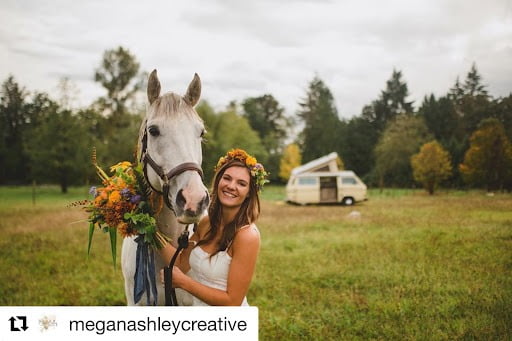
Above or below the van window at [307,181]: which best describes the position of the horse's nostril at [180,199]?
above

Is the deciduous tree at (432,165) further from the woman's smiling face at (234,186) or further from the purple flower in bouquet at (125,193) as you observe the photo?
the purple flower in bouquet at (125,193)

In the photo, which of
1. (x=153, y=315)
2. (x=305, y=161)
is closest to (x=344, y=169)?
(x=305, y=161)

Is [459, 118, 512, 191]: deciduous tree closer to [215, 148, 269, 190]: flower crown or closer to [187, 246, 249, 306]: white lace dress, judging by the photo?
[215, 148, 269, 190]: flower crown

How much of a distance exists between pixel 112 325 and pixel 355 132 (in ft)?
21.2

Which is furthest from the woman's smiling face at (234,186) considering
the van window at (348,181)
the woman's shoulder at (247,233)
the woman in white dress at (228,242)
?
the van window at (348,181)

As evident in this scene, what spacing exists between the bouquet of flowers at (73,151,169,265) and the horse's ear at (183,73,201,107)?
0.42 metres

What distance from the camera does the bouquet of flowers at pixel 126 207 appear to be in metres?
1.64

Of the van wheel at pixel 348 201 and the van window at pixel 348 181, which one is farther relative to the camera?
the van wheel at pixel 348 201

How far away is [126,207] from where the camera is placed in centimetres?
167

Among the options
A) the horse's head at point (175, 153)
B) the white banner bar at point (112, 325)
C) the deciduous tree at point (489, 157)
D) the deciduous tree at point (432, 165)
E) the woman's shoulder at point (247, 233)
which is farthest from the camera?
the deciduous tree at point (432, 165)

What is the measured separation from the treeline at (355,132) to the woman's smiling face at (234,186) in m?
2.19

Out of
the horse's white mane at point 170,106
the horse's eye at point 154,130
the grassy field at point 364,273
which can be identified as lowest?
the grassy field at point 364,273

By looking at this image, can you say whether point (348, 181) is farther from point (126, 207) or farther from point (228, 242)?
point (126, 207)

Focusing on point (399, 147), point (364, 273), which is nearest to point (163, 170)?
point (364, 273)
